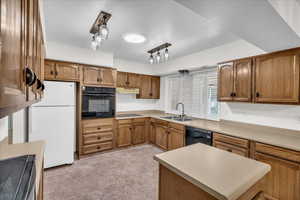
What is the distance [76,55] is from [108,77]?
0.82 m

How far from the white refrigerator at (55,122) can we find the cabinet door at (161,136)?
2.06 meters

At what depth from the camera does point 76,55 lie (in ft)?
10.0

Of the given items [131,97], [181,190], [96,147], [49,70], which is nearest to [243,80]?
[181,190]

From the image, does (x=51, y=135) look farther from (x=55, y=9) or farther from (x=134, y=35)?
(x=134, y=35)

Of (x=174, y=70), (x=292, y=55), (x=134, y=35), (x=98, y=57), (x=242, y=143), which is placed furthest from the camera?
(x=174, y=70)

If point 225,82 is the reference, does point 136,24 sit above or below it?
above

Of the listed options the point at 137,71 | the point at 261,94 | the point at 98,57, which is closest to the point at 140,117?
the point at 137,71

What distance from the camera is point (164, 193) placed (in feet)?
3.91

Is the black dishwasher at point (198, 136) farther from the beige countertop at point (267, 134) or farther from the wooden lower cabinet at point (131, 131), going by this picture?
the wooden lower cabinet at point (131, 131)

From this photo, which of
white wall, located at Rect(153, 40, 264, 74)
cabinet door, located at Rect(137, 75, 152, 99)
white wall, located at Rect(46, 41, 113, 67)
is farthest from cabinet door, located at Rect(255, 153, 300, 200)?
white wall, located at Rect(46, 41, 113, 67)

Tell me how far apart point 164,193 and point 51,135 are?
246 centimetres

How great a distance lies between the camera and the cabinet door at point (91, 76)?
3.17 metres

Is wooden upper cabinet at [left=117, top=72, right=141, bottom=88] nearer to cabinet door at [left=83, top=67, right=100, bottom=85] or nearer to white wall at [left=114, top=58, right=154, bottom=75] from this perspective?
white wall at [left=114, top=58, right=154, bottom=75]

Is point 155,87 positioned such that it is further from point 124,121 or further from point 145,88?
point 124,121
